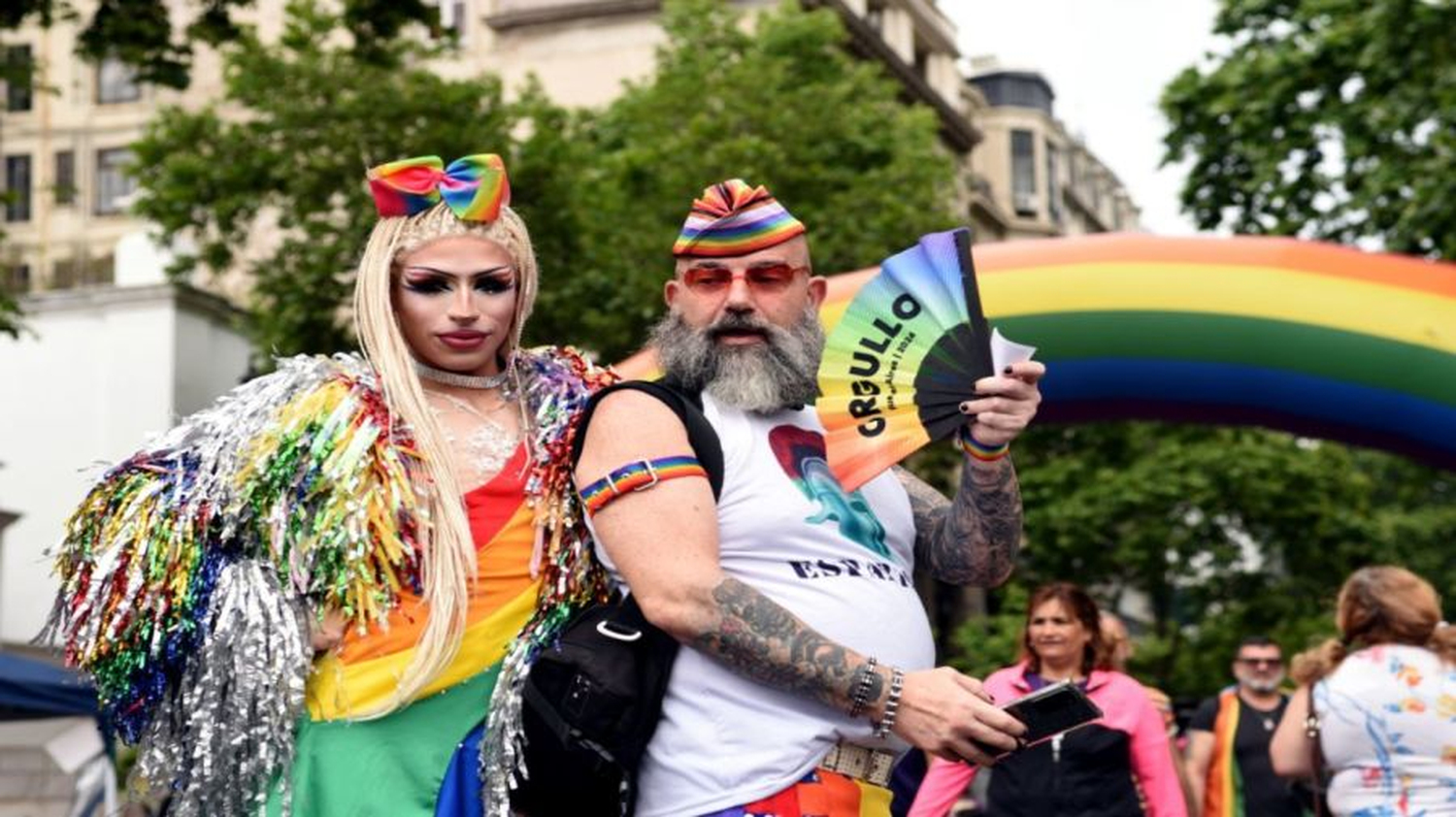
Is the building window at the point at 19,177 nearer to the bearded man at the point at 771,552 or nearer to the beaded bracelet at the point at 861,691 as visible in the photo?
the bearded man at the point at 771,552

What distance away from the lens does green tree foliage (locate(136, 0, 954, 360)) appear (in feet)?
75.8

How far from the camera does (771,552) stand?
3.23 meters

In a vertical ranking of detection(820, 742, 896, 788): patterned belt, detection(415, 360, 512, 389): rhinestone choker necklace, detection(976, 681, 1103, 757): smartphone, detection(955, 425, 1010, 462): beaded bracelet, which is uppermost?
detection(415, 360, 512, 389): rhinestone choker necklace

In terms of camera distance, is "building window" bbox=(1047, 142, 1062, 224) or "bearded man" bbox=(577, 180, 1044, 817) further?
"building window" bbox=(1047, 142, 1062, 224)

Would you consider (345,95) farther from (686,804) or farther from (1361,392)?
(686,804)

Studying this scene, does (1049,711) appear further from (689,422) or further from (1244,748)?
(1244,748)

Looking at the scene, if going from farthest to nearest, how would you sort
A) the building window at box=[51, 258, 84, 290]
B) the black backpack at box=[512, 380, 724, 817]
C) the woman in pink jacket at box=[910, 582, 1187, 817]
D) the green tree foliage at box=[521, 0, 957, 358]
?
the building window at box=[51, 258, 84, 290] < the green tree foliage at box=[521, 0, 957, 358] < the woman in pink jacket at box=[910, 582, 1187, 817] < the black backpack at box=[512, 380, 724, 817]

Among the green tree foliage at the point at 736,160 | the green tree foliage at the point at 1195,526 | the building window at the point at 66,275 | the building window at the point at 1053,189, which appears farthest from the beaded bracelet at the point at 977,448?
the building window at the point at 1053,189

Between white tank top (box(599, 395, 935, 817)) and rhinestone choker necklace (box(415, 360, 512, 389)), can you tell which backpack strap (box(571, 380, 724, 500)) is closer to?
white tank top (box(599, 395, 935, 817))

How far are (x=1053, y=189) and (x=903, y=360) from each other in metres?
59.1

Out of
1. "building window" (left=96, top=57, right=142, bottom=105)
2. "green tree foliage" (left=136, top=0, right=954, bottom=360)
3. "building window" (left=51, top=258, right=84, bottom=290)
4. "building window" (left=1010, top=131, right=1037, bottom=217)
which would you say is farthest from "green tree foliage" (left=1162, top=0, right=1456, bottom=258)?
"building window" (left=1010, top=131, right=1037, bottom=217)

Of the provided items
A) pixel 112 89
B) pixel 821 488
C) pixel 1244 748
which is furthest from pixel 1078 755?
pixel 112 89

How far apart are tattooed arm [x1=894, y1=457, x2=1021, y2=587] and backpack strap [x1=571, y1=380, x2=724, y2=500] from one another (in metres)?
0.47

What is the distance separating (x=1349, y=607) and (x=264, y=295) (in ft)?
61.1
